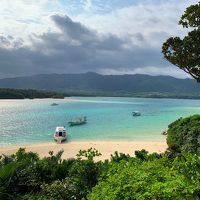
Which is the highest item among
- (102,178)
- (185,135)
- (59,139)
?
(102,178)

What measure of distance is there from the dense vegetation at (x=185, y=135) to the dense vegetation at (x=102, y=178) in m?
11.6

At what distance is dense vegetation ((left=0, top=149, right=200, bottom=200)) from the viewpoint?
252 inches

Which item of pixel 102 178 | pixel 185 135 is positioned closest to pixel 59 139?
pixel 185 135

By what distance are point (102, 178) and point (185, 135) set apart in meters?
22.0

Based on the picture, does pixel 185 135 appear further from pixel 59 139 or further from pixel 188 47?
pixel 59 139

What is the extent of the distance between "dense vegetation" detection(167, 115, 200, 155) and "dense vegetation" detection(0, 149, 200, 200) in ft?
38.2

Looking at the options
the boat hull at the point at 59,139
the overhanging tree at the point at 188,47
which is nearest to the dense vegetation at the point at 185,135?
the overhanging tree at the point at 188,47

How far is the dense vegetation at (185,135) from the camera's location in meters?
27.4

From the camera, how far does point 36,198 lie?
12.4 metres

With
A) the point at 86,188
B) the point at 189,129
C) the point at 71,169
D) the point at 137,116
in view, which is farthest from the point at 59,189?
the point at 137,116

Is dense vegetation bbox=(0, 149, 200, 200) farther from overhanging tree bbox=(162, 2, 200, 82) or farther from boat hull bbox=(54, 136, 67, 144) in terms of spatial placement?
boat hull bbox=(54, 136, 67, 144)

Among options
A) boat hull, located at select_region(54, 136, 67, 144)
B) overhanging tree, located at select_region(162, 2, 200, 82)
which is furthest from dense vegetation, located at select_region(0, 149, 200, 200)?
boat hull, located at select_region(54, 136, 67, 144)

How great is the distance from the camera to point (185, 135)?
30.8m

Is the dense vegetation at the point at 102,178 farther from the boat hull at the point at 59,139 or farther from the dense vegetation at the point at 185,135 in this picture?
the boat hull at the point at 59,139
